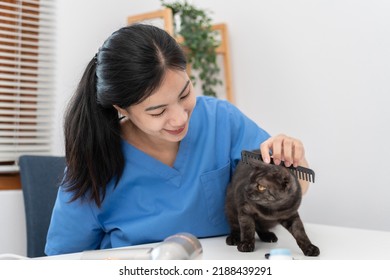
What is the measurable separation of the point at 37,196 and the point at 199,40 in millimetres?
1051

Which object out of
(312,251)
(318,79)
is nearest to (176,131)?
(312,251)

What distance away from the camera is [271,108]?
6.69 feet

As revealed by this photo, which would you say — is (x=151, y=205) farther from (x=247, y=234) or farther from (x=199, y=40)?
(x=199, y=40)

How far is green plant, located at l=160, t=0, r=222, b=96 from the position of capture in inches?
84.0

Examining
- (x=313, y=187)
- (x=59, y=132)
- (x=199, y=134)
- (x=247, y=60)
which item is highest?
(x=247, y=60)

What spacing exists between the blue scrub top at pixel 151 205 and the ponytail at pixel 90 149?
0.03 m

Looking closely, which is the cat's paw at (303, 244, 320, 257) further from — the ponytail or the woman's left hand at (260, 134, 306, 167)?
the ponytail

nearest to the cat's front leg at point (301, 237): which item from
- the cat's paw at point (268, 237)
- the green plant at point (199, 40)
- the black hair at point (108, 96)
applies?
the cat's paw at point (268, 237)

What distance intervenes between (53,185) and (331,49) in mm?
1225

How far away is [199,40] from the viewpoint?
2125 millimetres

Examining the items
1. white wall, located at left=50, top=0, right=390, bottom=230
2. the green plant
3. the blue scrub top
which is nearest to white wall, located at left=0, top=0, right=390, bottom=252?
white wall, located at left=50, top=0, right=390, bottom=230

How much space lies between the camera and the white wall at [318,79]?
1.65 metres
